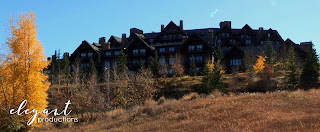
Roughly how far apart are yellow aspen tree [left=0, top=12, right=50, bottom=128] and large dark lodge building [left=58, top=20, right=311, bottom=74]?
33.9 meters

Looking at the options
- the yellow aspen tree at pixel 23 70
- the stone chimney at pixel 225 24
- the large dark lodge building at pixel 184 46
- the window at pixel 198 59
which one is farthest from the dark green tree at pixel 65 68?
the stone chimney at pixel 225 24

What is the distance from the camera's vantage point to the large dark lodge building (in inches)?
2258

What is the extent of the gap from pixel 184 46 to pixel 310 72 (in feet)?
85.4

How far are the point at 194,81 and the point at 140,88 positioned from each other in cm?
1393

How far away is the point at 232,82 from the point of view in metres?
44.4

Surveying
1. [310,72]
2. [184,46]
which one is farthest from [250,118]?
[184,46]

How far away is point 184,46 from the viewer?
194ft

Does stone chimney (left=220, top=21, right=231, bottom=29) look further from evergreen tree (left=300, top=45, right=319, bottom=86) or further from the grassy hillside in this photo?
the grassy hillside

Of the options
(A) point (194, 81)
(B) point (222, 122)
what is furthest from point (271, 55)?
(B) point (222, 122)

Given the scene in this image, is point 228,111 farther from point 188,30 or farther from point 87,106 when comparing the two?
point 188,30

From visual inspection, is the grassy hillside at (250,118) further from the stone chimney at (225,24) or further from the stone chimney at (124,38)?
the stone chimney at (225,24)

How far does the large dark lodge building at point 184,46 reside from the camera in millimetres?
57344

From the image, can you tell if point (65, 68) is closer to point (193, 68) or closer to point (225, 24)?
point (193, 68)

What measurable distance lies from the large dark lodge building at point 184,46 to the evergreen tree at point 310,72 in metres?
14.4
